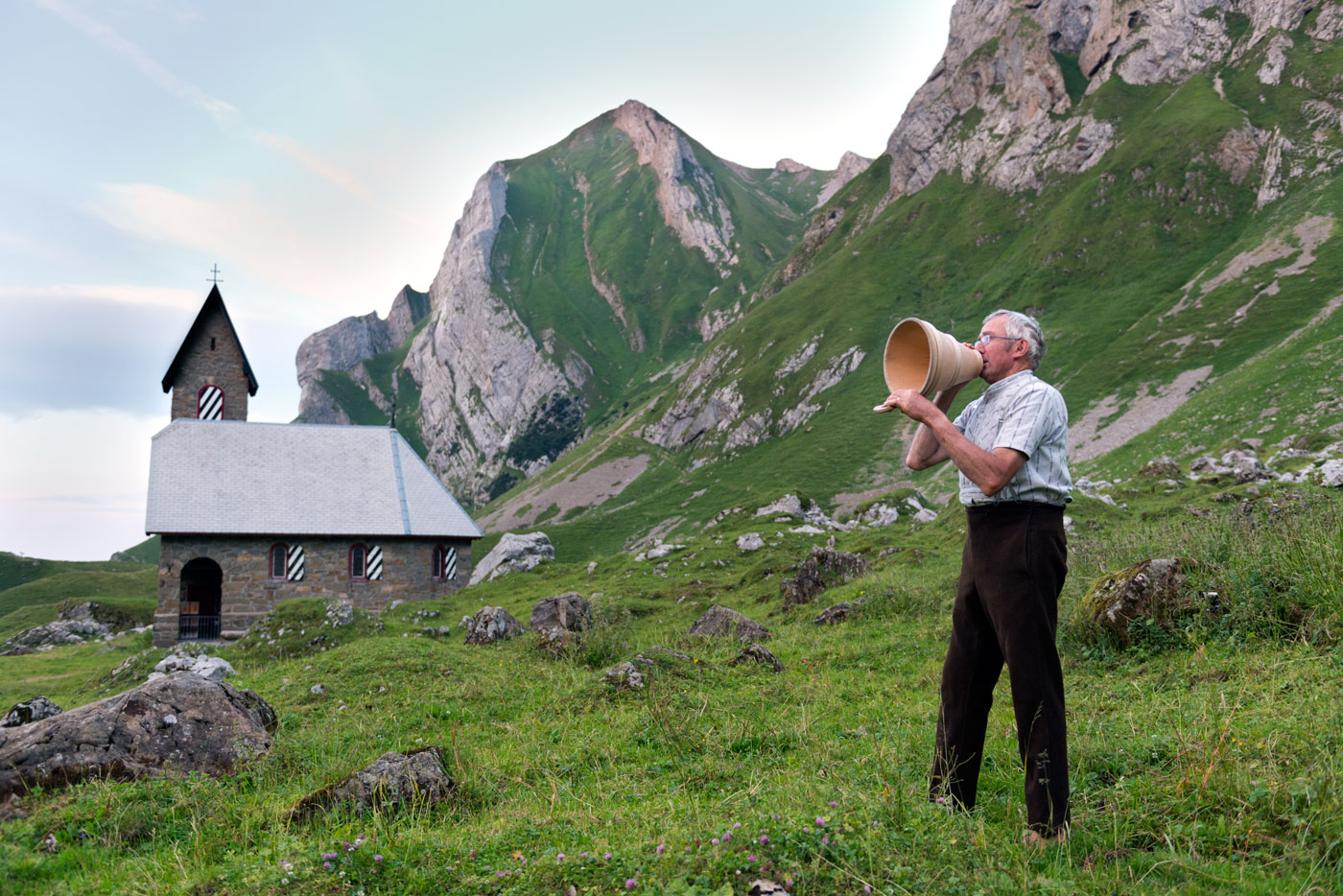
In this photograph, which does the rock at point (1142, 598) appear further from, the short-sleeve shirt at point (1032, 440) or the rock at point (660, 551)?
the rock at point (660, 551)

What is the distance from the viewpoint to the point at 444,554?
1725 inches

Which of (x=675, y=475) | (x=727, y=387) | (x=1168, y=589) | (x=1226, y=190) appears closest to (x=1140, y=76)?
(x=1226, y=190)

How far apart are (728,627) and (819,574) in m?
6.63

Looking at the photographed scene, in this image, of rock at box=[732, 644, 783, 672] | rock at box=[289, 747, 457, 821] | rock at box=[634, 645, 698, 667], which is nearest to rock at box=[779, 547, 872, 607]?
rock at box=[732, 644, 783, 672]

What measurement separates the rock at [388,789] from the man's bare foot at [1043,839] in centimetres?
458

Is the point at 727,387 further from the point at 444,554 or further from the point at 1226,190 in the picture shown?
the point at 444,554

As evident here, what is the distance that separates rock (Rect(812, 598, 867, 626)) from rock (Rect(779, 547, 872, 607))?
3478 mm

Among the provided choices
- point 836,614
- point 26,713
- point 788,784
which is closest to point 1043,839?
point 788,784

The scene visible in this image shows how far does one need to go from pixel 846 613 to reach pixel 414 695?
9.11 meters

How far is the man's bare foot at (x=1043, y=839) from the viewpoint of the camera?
4.64 meters

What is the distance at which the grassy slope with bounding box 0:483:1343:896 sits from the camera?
14.1 ft

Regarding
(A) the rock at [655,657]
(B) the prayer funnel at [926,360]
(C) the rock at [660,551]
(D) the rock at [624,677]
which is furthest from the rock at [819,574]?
(B) the prayer funnel at [926,360]

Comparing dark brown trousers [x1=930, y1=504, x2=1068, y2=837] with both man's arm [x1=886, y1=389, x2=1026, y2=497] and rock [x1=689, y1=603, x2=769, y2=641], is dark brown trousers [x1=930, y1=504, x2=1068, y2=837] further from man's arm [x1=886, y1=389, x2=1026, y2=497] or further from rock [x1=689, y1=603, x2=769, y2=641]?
rock [x1=689, y1=603, x2=769, y2=641]

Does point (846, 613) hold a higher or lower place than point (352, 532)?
lower
